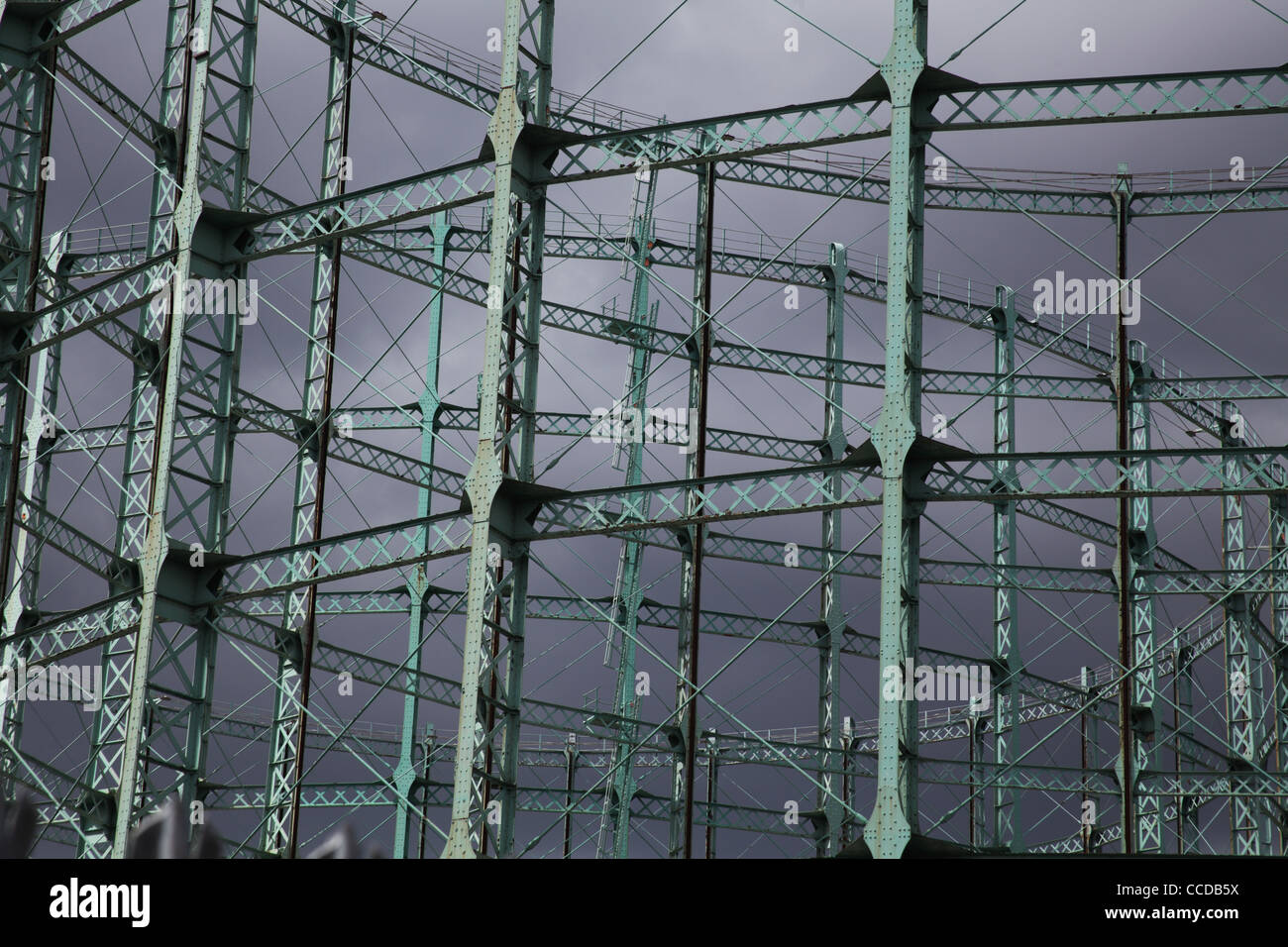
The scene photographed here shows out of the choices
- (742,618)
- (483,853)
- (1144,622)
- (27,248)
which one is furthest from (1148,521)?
(27,248)

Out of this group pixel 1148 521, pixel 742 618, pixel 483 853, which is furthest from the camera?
pixel 1148 521

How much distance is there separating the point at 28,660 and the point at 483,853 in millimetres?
10062

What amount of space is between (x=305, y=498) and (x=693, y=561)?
7532mm

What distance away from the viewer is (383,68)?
3578 centimetres

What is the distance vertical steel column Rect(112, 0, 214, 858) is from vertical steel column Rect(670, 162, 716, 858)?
26.4 ft

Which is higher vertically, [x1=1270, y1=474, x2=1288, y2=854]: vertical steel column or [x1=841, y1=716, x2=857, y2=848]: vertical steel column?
[x1=1270, y1=474, x2=1288, y2=854]: vertical steel column

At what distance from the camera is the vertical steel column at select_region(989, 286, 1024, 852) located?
40.7m

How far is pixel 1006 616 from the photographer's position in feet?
137

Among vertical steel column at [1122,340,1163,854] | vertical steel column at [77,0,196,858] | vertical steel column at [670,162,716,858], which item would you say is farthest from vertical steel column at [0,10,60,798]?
vertical steel column at [1122,340,1163,854]

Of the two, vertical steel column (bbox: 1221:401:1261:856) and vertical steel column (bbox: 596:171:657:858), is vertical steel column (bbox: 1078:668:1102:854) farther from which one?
vertical steel column (bbox: 596:171:657:858)

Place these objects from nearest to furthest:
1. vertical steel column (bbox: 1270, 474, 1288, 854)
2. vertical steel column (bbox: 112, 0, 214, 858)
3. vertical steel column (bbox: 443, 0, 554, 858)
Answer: vertical steel column (bbox: 443, 0, 554, 858) < vertical steel column (bbox: 112, 0, 214, 858) < vertical steel column (bbox: 1270, 474, 1288, 854)

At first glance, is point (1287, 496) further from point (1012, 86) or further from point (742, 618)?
point (1012, 86)

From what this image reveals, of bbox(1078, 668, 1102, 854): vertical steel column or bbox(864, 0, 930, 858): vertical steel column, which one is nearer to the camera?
bbox(864, 0, 930, 858): vertical steel column

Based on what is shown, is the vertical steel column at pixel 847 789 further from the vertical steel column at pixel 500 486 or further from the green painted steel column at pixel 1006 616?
the vertical steel column at pixel 500 486
